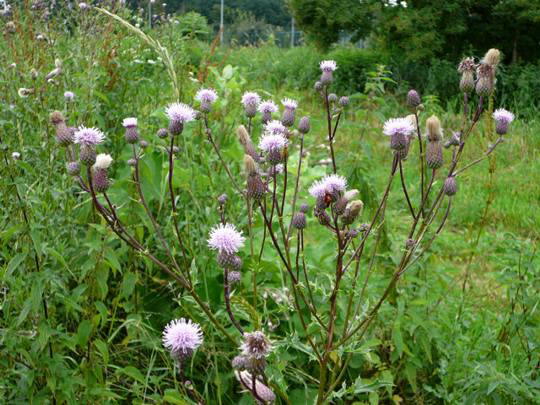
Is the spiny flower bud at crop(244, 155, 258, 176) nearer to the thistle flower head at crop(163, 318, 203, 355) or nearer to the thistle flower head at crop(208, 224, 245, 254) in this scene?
the thistle flower head at crop(208, 224, 245, 254)

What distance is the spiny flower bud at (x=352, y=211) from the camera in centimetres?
142

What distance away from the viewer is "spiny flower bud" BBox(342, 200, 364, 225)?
4.66 feet

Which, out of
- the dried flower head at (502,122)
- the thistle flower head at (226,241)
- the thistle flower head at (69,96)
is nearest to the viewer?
the thistle flower head at (226,241)

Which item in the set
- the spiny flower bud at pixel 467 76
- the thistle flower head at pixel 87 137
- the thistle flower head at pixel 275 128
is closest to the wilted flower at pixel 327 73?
the thistle flower head at pixel 275 128

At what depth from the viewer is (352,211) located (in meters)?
1.43

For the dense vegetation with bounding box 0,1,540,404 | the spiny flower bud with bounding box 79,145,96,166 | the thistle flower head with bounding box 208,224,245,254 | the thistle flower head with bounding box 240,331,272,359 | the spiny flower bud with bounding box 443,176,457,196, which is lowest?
the dense vegetation with bounding box 0,1,540,404

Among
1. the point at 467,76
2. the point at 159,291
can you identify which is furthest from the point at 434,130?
the point at 159,291

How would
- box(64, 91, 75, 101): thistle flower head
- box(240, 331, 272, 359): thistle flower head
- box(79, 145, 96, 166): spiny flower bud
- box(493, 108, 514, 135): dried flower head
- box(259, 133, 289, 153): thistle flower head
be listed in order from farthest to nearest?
1. box(64, 91, 75, 101): thistle flower head
2. box(493, 108, 514, 135): dried flower head
3. box(259, 133, 289, 153): thistle flower head
4. box(79, 145, 96, 166): spiny flower bud
5. box(240, 331, 272, 359): thistle flower head

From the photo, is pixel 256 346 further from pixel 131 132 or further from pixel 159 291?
pixel 159 291

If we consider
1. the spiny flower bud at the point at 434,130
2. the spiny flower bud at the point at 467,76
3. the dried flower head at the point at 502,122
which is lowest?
the dried flower head at the point at 502,122

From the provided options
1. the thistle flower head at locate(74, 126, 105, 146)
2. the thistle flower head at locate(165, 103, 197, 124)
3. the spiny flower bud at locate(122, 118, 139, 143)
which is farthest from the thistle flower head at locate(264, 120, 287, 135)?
the thistle flower head at locate(74, 126, 105, 146)

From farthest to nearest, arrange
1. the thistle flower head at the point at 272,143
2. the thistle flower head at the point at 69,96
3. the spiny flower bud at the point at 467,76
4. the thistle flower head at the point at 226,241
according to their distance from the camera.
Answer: the thistle flower head at the point at 69,96 < the spiny flower bud at the point at 467,76 < the thistle flower head at the point at 272,143 < the thistle flower head at the point at 226,241

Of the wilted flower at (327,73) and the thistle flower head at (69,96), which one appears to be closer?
the wilted flower at (327,73)

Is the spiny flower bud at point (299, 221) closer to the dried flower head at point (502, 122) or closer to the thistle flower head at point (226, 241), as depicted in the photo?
the thistle flower head at point (226, 241)
